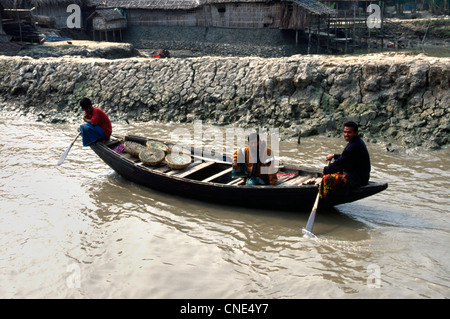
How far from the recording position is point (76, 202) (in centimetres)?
755

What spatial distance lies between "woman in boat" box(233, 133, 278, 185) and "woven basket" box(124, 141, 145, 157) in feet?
7.55

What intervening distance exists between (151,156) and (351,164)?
3633 millimetres

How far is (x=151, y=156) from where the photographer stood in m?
7.89

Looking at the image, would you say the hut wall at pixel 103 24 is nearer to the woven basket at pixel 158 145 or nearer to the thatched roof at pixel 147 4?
the thatched roof at pixel 147 4

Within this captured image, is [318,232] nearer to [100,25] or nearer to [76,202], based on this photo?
Answer: [76,202]

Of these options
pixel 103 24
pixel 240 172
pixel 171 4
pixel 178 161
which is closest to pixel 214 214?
pixel 240 172

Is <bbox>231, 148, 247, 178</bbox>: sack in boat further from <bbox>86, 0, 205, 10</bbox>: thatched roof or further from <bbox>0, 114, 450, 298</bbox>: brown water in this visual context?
<bbox>86, 0, 205, 10</bbox>: thatched roof

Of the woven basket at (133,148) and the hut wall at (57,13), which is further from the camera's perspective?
the hut wall at (57,13)

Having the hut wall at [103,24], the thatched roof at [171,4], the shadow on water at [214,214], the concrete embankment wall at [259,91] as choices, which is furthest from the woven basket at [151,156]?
the hut wall at [103,24]

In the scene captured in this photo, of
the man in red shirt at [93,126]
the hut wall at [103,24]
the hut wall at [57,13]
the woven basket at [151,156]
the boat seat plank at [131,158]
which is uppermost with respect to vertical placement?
the hut wall at [57,13]

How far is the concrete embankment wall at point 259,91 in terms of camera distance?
10.2 m

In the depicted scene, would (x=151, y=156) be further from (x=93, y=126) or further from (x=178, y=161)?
(x=93, y=126)

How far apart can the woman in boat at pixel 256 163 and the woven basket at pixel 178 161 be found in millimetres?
1186

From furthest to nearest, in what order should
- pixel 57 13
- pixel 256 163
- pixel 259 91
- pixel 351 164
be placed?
pixel 57 13
pixel 259 91
pixel 256 163
pixel 351 164
